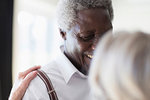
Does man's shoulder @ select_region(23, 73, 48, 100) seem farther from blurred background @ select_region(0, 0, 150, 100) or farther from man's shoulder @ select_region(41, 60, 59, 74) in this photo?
blurred background @ select_region(0, 0, 150, 100)

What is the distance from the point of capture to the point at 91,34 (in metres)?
0.88

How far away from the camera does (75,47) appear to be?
0.93 meters

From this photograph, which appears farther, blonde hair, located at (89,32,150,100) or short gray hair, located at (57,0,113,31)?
short gray hair, located at (57,0,113,31)

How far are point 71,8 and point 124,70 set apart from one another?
53 centimetres

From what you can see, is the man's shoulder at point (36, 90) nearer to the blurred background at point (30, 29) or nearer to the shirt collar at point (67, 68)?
the shirt collar at point (67, 68)

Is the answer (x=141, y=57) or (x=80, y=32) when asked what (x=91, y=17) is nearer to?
(x=80, y=32)

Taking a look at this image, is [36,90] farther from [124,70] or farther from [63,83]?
[124,70]

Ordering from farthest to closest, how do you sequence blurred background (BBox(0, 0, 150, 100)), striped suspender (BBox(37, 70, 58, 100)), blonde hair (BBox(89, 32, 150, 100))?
blurred background (BBox(0, 0, 150, 100)), striped suspender (BBox(37, 70, 58, 100)), blonde hair (BBox(89, 32, 150, 100))

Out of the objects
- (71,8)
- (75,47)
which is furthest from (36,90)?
(71,8)

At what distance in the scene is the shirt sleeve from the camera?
844 mm

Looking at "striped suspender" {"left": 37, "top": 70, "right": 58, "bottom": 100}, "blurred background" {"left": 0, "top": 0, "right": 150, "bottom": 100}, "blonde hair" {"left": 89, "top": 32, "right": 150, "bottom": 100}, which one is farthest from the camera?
"blurred background" {"left": 0, "top": 0, "right": 150, "bottom": 100}

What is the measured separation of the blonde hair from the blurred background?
1.18 metres

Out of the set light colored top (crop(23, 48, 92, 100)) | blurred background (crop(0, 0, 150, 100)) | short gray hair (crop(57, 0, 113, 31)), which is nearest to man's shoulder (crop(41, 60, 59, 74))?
light colored top (crop(23, 48, 92, 100))
